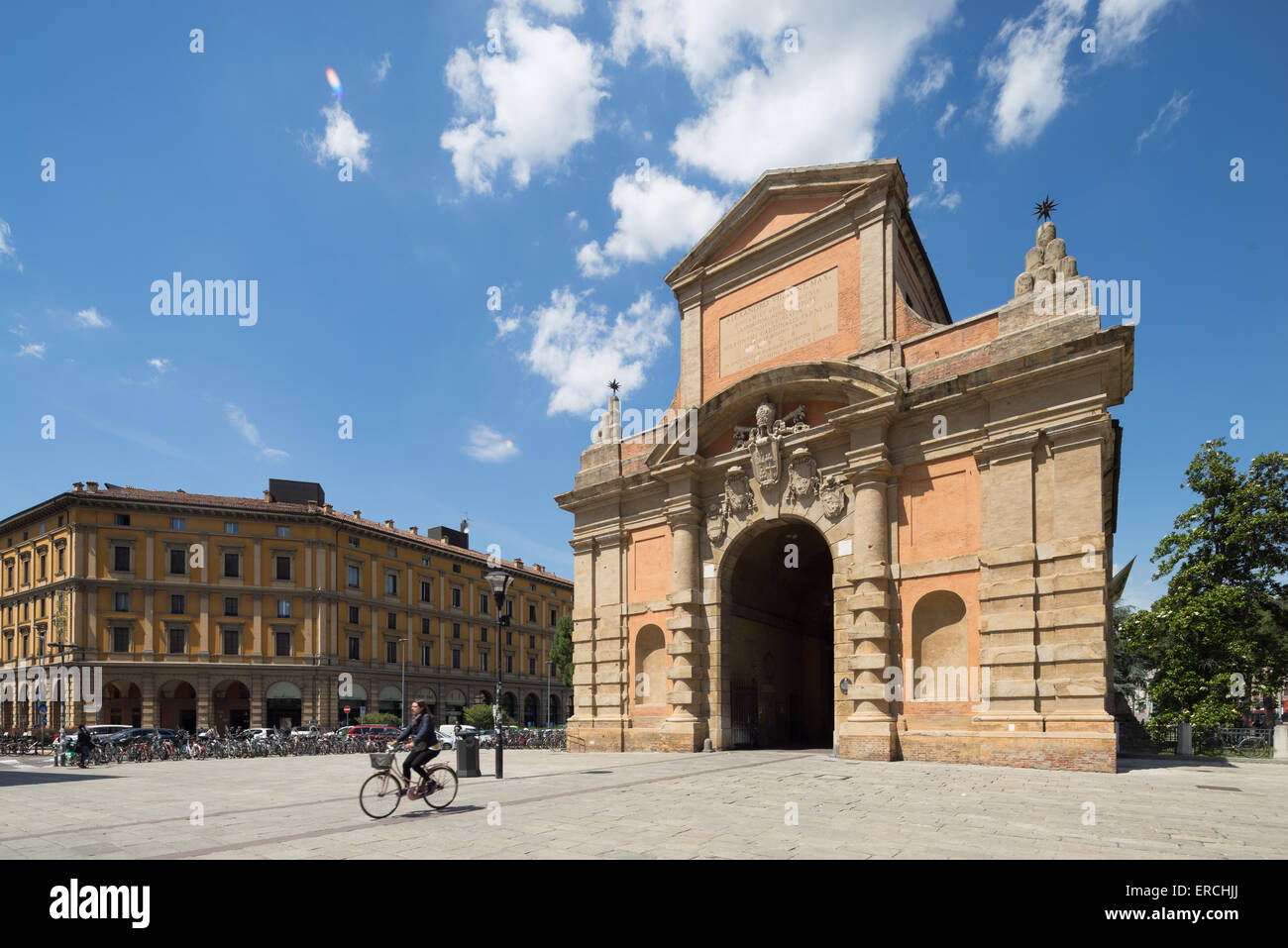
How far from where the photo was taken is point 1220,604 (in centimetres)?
2652

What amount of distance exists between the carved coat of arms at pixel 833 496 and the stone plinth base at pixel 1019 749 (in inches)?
246

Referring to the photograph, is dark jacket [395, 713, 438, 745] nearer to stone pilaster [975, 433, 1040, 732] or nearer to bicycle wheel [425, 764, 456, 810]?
bicycle wheel [425, 764, 456, 810]

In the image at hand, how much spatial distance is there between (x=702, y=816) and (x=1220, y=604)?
24.0m

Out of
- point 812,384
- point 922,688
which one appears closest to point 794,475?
point 812,384

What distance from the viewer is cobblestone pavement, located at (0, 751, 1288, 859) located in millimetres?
8648

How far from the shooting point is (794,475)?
24.3 m

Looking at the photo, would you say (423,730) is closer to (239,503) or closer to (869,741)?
(869,741)

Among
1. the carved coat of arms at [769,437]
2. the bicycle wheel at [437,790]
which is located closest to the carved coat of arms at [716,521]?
the carved coat of arms at [769,437]

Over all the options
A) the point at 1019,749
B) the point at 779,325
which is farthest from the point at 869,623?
the point at 779,325

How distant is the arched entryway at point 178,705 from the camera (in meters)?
52.6

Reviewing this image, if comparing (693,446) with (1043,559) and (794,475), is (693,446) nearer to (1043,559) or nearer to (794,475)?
(794,475)

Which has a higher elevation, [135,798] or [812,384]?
[812,384]

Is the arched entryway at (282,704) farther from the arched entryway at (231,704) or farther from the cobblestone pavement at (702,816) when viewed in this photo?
the cobblestone pavement at (702,816)
